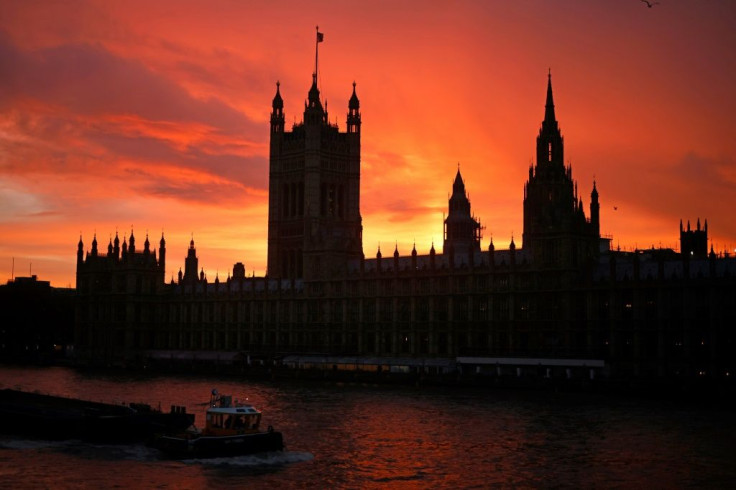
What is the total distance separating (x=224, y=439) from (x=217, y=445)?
665mm

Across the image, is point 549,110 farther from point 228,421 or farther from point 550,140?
point 228,421

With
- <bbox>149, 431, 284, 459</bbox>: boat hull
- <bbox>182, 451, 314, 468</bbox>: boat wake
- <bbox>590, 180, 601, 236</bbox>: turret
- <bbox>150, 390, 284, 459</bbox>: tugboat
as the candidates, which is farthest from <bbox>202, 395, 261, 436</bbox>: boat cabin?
<bbox>590, 180, 601, 236</bbox>: turret

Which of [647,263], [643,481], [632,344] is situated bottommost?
[643,481]

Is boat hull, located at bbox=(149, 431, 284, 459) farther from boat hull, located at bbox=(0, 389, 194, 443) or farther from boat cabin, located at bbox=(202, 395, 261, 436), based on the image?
boat hull, located at bbox=(0, 389, 194, 443)

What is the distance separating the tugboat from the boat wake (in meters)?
0.43

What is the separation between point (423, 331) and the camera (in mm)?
171875

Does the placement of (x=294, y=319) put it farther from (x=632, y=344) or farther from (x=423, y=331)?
(x=632, y=344)

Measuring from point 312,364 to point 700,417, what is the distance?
283 feet

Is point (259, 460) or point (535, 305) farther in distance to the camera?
point (535, 305)

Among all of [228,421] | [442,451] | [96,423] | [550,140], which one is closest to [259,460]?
[228,421]

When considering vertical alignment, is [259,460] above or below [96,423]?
below

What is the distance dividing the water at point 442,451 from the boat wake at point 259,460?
146 millimetres

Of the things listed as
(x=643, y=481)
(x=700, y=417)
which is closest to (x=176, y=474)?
(x=643, y=481)

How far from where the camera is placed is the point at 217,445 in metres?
77.4
